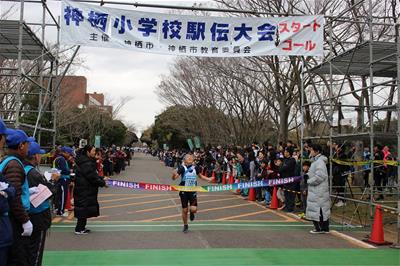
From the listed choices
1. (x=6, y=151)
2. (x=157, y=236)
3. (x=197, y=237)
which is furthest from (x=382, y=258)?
(x=6, y=151)

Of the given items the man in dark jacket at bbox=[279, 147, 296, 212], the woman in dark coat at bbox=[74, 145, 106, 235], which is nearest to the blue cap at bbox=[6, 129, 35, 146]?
the woman in dark coat at bbox=[74, 145, 106, 235]

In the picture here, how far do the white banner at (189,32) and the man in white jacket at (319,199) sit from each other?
3.17 m

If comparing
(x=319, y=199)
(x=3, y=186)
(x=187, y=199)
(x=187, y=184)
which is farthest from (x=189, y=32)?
(x=3, y=186)

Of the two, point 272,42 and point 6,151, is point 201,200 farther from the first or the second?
point 6,151

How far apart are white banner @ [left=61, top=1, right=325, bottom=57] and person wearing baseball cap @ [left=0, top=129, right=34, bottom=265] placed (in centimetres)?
651

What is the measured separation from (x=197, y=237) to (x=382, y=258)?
11.0 ft

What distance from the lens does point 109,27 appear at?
34.9ft

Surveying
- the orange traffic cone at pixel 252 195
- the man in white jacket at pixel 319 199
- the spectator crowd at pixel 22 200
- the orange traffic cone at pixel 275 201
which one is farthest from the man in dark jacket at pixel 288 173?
the spectator crowd at pixel 22 200

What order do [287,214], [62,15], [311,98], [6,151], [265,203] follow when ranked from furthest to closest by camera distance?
[311,98]
[265,203]
[287,214]
[62,15]
[6,151]

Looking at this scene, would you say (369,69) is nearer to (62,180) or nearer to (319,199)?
(319,199)

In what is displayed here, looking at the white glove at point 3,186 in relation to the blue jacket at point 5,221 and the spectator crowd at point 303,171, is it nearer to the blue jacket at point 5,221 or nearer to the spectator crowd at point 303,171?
the blue jacket at point 5,221

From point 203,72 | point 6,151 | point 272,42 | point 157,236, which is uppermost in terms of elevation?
point 203,72

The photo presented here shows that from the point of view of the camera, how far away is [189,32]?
10.9 meters

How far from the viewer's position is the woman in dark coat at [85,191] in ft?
29.5
